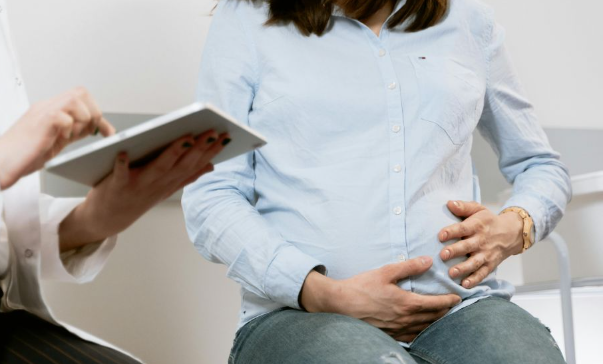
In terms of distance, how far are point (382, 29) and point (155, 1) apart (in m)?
0.59

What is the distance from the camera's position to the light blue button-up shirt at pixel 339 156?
1067mm

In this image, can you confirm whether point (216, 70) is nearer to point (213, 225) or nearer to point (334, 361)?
point (213, 225)

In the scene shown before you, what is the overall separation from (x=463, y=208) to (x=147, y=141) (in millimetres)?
590

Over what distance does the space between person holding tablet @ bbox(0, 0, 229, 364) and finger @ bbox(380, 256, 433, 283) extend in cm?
32

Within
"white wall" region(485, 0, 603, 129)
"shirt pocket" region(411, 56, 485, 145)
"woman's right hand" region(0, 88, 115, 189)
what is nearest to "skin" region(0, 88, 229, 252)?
"woman's right hand" region(0, 88, 115, 189)

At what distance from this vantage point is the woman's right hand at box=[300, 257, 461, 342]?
979 millimetres

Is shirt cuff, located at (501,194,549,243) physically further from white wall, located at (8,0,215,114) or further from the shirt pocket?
white wall, located at (8,0,215,114)

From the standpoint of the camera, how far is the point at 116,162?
0.74 m

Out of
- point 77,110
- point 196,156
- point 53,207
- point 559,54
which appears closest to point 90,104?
point 77,110

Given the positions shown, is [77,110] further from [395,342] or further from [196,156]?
[395,342]

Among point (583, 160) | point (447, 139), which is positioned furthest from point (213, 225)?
point (583, 160)

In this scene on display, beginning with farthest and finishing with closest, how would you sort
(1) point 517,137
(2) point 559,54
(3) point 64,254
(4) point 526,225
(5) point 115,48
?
(2) point 559,54
(5) point 115,48
(1) point 517,137
(4) point 526,225
(3) point 64,254

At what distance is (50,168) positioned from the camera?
0.69 m

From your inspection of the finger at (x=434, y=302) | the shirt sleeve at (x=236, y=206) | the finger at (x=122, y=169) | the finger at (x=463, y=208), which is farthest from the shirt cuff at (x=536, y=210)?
the finger at (x=122, y=169)
